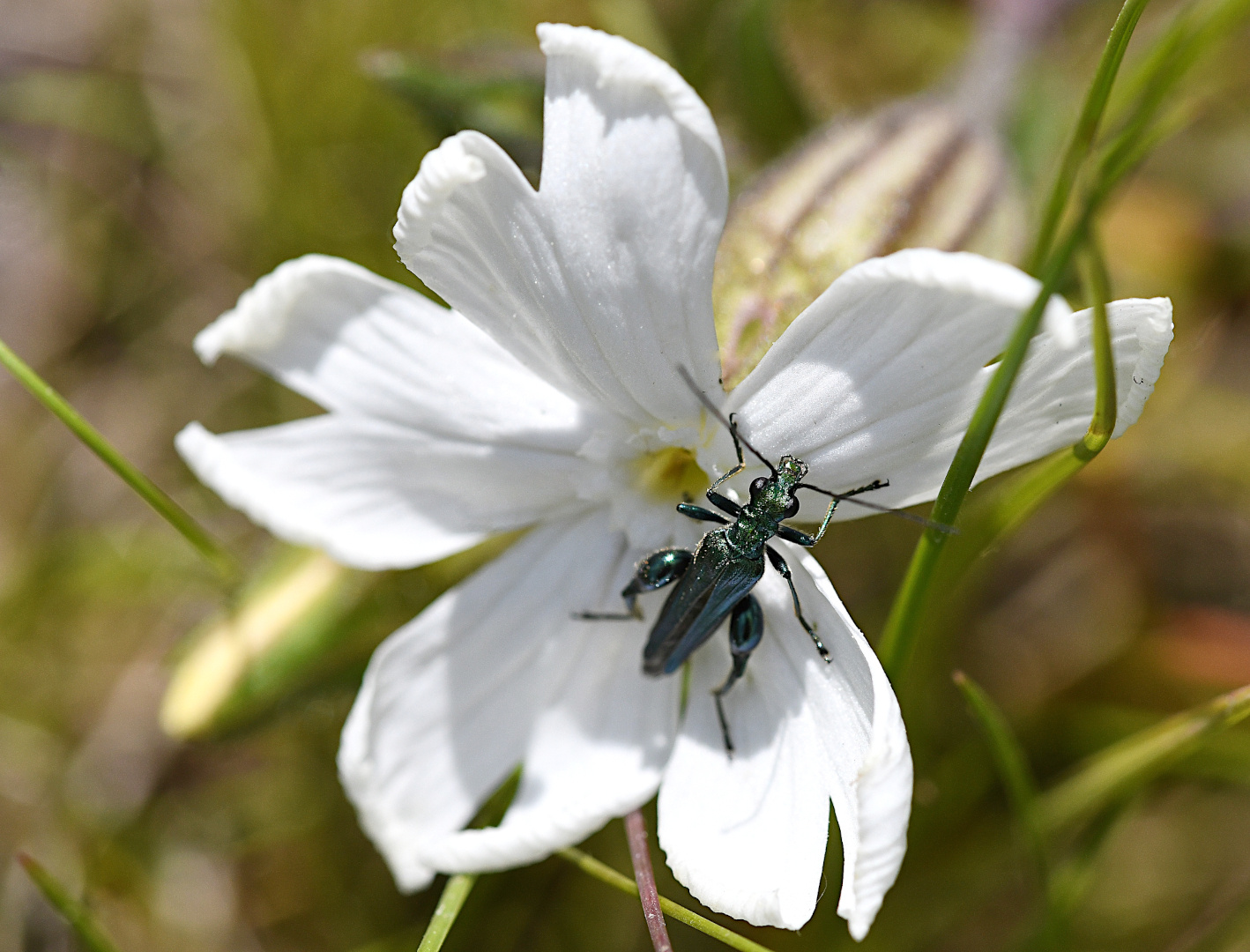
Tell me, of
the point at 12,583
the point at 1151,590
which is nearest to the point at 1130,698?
the point at 1151,590

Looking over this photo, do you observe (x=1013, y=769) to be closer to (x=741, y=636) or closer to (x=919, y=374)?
(x=741, y=636)

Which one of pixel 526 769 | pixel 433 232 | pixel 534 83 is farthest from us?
pixel 534 83

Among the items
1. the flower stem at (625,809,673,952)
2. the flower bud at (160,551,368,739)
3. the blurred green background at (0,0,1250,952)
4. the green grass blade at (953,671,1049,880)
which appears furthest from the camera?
the blurred green background at (0,0,1250,952)

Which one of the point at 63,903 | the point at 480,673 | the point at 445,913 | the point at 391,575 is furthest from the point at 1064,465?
the point at 63,903

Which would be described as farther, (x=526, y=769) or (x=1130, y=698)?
(x=1130, y=698)

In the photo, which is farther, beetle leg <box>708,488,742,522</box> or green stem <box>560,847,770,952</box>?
beetle leg <box>708,488,742,522</box>

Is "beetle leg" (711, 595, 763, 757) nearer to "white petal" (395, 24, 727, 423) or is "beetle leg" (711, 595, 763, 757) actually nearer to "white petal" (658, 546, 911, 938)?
"white petal" (658, 546, 911, 938)

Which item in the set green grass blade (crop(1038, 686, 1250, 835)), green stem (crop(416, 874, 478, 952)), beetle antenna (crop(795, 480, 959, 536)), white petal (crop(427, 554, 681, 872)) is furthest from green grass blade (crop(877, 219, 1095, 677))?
green stem (crop(416, 874, 478, 952))

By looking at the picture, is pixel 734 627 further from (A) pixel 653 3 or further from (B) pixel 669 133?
(A) pixel 653 3
